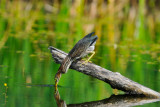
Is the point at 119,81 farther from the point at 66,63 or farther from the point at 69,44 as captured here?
the point at 69,44

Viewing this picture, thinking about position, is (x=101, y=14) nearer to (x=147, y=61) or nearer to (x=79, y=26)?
(x=79, y=26)

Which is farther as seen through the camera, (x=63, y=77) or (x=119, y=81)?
(x=63, y=77)

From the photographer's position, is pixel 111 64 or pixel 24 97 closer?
pixel 24 97

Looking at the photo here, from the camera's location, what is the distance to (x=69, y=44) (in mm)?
9383

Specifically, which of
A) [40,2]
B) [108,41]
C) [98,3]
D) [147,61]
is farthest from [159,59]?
[40,2]

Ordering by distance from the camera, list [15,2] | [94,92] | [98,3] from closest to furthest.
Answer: [94,92]
[98,3]
[15,2]

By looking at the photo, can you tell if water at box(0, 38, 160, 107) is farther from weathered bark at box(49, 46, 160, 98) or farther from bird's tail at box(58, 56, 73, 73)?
bird's tail at box(58, 56, 73, 73)

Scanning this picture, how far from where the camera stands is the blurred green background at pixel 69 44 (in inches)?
215

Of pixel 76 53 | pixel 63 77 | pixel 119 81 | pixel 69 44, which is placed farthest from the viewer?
pixel 69 44

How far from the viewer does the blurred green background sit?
545 cm

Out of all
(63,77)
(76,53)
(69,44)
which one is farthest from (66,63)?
(69,44)

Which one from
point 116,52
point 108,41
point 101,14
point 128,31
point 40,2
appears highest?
point 40,2

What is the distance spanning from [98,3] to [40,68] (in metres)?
7.98

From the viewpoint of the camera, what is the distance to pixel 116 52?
892 cm
